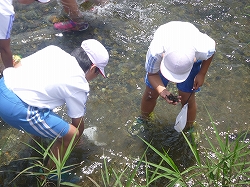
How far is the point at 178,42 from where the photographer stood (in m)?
2.35

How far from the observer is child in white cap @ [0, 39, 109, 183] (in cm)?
229

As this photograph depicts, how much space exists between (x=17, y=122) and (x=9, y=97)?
0.20 metres

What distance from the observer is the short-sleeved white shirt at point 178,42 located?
2.39 m

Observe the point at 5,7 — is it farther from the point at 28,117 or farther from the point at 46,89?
the point at 28,117

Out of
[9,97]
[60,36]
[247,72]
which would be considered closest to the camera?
[9,97]

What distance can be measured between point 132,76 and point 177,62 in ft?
4.93

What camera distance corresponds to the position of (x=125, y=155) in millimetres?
3008

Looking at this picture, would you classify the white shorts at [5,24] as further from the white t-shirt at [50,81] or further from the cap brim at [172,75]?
the cap brim at [172,75]

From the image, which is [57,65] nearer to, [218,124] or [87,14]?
[218,124]

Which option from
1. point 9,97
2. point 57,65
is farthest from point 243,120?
point 9,97

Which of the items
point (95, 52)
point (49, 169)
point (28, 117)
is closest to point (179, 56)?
point (95, 52)

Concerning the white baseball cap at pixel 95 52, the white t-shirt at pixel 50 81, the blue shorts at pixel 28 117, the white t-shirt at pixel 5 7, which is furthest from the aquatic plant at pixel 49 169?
the white t-shirt at pixel 5 7

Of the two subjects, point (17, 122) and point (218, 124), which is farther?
point (218, 124)

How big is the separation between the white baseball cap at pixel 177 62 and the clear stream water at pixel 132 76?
1.17 ft
